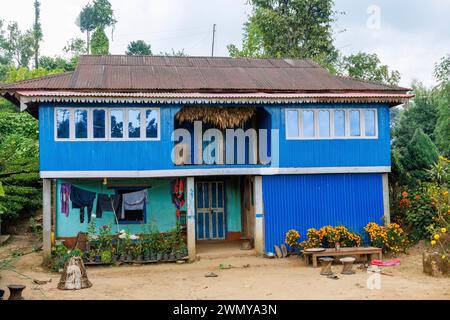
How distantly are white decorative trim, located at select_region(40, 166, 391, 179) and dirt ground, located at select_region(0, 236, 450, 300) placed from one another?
8.60 feet

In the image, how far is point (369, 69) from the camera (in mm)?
28766

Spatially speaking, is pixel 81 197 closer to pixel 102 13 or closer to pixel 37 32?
pixel 37 32

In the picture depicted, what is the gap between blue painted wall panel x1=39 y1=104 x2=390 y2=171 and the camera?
15.2 metres

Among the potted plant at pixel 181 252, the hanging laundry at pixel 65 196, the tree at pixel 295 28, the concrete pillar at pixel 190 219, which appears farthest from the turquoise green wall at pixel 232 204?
the tree at pixel 295 28

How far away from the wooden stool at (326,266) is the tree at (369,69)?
1579 cm

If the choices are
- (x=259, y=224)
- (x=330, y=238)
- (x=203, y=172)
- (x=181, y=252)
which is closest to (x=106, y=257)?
(x=181, y=252)

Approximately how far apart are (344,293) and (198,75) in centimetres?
912

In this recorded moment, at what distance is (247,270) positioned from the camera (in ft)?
48.0

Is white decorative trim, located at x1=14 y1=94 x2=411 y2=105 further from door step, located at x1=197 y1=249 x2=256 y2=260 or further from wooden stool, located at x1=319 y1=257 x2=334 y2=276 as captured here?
wooden stool, located at x1=319 y1=257 x2=334 y2=276

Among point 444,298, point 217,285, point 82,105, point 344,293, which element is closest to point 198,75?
point 82,105

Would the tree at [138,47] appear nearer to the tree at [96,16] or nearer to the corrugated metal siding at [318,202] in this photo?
the tree at [96,16]

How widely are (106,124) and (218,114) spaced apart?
11.1ft

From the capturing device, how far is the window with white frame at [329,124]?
16297 millimetres
